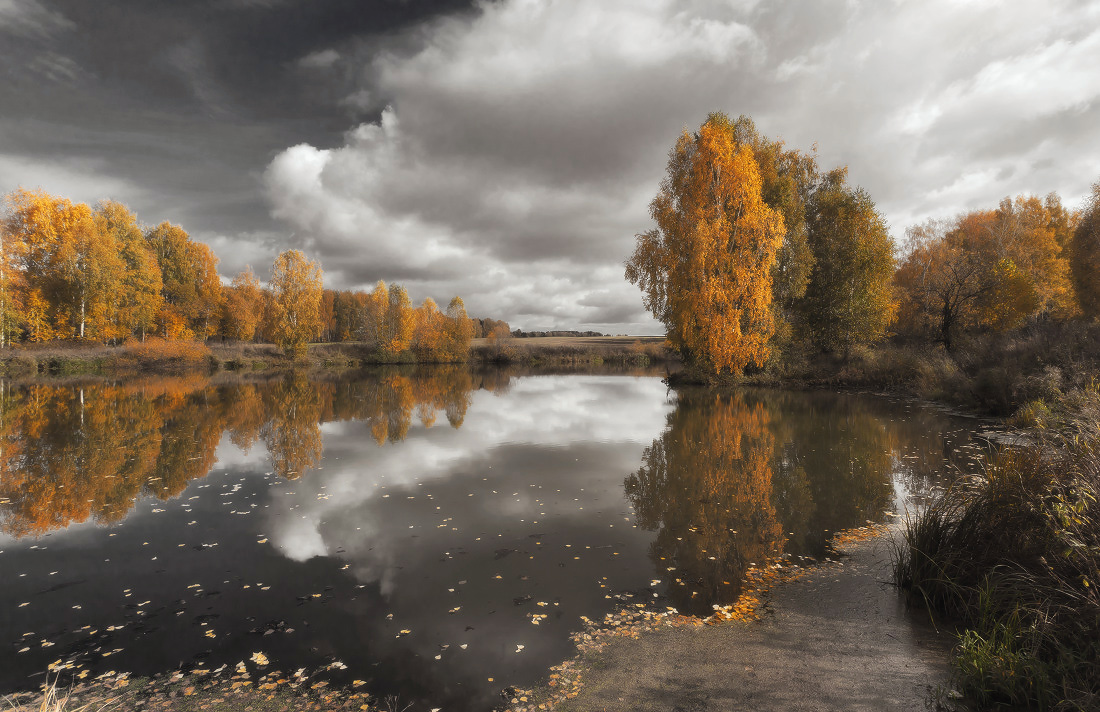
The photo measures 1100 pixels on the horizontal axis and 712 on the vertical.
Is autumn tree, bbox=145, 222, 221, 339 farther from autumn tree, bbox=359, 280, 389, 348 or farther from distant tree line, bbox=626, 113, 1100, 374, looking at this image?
distant tree line, bbox=626, 113, 1100, 374

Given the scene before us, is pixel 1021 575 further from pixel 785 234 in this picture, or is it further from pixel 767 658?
pixel 785 234

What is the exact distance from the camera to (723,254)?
2628 centimetres

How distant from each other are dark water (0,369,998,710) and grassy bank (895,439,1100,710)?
190cm

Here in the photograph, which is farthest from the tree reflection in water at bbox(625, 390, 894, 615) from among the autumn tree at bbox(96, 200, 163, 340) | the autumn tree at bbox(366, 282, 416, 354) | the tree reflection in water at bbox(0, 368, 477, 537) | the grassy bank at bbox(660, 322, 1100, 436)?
the autumn tree at bbox(366, 282, 416, 354)

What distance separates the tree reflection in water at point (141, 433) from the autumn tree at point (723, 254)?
1399cm

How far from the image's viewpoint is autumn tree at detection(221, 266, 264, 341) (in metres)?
59.3

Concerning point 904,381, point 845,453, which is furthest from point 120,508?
point 904,381

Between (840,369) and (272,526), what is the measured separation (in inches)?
1301

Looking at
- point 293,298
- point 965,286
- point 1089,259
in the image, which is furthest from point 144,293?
point 1089,259

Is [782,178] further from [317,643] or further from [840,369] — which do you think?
[317,643]

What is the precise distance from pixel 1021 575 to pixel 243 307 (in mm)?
70223

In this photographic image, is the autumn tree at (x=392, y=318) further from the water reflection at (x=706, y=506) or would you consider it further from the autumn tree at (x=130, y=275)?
the water reflection at (x=706, y=506)

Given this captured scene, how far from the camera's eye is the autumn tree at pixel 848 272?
30953mm

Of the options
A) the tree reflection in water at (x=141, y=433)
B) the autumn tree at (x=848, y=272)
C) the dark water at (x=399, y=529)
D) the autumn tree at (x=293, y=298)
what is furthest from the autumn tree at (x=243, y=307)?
the autumn tree at (x=848, y=272)
